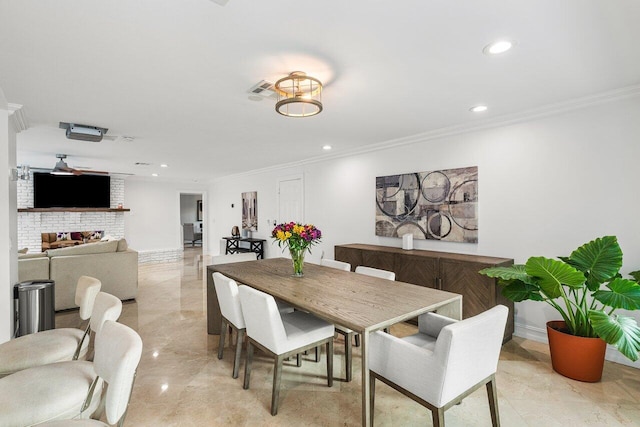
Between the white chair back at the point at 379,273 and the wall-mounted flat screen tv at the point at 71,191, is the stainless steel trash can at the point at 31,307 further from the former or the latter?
the wall-mounted flat screen tv at the point at 71,191

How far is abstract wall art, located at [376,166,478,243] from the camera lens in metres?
3.66

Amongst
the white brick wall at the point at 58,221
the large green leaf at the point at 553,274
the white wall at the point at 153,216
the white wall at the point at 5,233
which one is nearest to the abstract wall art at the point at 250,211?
the white wall at the point at 153,216

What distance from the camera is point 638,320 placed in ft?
8.67

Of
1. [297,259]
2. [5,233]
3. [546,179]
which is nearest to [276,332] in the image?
[297,259]

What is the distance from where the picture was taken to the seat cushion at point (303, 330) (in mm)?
2135

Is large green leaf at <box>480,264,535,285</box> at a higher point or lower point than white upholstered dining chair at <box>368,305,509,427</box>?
higher

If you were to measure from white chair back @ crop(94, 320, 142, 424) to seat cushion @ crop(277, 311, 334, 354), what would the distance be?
3.20 ft

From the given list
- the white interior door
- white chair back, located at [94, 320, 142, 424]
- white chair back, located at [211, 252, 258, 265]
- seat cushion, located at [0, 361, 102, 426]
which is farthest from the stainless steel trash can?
the white interior door

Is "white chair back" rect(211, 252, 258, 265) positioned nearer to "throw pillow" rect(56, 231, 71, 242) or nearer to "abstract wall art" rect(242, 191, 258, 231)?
"abstract wall art" rect(242, 191, 258, 231)

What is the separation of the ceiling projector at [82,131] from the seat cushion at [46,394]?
2.84 metres

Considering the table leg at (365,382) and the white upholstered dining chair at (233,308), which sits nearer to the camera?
the table leg at (365,382)

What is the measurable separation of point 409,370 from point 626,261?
97.4 inches

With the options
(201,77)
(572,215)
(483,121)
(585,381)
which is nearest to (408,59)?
(201,77)

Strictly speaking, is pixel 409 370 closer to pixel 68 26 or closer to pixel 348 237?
pixel 68 26
